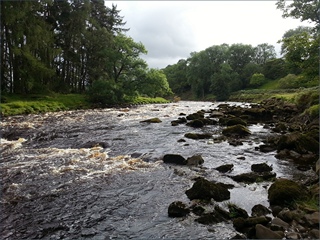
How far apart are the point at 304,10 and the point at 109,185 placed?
23027mm

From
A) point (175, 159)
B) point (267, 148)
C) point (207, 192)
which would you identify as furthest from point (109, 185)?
point (267, 148)

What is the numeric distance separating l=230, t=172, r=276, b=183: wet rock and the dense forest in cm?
1349

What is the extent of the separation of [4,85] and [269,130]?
34.4 meters

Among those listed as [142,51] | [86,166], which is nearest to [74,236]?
[86,166]

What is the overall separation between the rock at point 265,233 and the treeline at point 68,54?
3603 centimetres

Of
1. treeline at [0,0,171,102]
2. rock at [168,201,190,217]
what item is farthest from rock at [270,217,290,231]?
treeline at [0,0,171,102]

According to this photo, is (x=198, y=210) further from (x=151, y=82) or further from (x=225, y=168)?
(x=151, y=82)

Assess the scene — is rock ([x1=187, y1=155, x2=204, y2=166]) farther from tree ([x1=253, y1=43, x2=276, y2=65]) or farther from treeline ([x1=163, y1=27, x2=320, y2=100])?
tree ([x1=253, y1=43, x2=276, y2=65])

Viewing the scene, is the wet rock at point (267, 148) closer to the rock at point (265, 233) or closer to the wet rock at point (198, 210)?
the wet rock at point (198, 210)

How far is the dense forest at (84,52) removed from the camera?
73.4 feet

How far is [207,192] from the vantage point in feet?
24.3

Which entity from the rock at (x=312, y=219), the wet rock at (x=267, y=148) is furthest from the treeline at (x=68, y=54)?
the rock at (x=312, y=219)

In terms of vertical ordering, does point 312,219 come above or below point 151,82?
below

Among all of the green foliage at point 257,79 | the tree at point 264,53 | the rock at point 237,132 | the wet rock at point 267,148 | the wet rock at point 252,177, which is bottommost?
the wet rock at point 252,177
